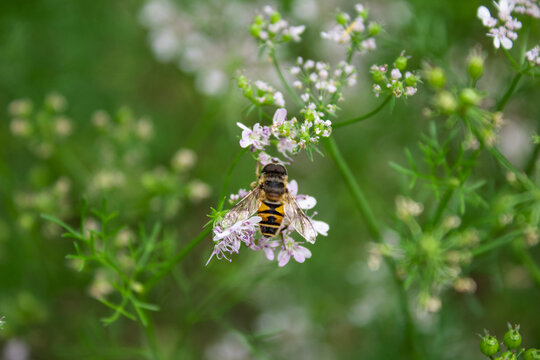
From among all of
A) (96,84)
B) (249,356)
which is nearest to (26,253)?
(96,84)

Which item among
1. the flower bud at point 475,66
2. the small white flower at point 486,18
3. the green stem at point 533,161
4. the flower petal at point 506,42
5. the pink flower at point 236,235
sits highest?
the small white flower at point 486,18

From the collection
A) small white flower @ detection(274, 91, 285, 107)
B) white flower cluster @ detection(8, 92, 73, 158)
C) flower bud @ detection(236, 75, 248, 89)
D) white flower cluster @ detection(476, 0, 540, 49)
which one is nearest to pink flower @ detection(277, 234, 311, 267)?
small white flower @ detection(274, 91, 285, 107)

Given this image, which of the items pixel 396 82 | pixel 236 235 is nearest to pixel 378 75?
pixel 396 82

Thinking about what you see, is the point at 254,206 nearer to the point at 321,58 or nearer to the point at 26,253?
the point at 26,253

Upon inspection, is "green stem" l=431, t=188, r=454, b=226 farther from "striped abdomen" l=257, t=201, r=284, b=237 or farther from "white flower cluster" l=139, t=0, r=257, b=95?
"white flower cluster" l=139, t=0, r=257, b=95

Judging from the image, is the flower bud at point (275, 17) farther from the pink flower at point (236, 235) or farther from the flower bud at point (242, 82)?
the pink flower at point (236, 235)


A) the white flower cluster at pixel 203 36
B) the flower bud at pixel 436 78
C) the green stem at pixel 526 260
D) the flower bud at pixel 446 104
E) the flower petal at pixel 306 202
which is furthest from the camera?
the white flower cluster at pixel 203 36

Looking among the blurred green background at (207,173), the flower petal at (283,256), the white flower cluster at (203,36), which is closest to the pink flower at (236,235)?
the flower petal at (283,256)
